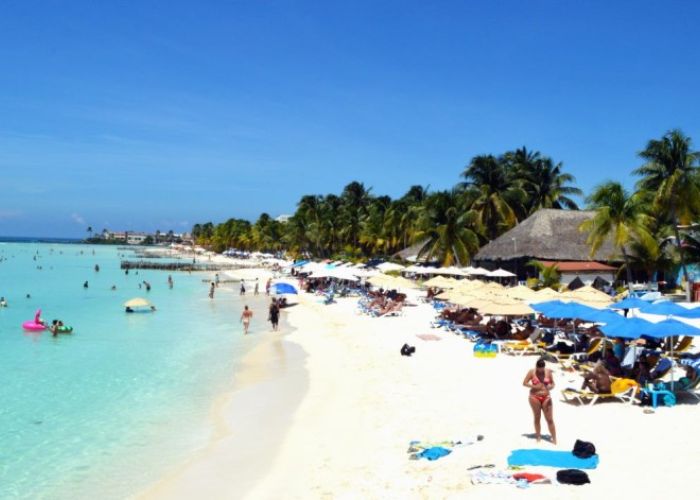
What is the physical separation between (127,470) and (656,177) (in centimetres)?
2556

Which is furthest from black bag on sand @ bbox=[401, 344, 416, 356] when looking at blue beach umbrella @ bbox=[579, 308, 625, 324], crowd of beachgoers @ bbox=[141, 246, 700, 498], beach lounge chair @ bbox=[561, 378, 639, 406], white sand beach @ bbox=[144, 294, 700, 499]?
beach lounge chair @ bbox=[561, 378, 639, 406]

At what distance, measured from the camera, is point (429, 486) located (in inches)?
275

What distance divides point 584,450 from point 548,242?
2721cm

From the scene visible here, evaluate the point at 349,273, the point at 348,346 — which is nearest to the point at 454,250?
the point at 349,273

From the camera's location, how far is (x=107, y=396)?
Answer: 13695mm

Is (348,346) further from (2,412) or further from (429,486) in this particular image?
(429,486)

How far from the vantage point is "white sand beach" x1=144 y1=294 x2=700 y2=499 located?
7016 millimetres

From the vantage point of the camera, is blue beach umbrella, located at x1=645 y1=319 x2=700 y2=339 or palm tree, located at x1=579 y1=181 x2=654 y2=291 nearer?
blue beach umbrella, located at x1=645 y1=319 x2=700 y2=339

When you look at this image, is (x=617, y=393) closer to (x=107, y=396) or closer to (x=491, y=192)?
(x=107, y=396)

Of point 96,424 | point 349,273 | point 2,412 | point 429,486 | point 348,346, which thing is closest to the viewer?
point 429,486

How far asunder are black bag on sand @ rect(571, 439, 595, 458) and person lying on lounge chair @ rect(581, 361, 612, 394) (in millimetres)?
2857

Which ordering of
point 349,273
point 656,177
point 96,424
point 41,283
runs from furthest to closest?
1. point 41,283
2. point 349,273
3. point 656,177
4. point 96,424

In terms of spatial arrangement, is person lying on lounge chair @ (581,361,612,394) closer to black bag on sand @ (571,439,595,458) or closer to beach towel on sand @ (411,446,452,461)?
black bag on sand @ (571,439,595,458)

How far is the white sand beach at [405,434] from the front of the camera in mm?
7016
